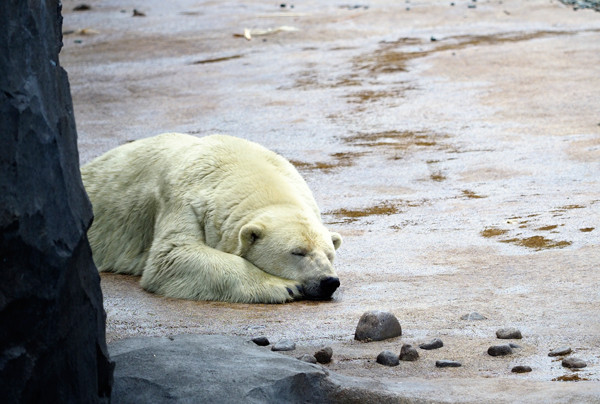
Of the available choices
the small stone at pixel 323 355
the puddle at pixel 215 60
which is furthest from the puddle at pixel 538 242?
the puddle at pixel 215 60

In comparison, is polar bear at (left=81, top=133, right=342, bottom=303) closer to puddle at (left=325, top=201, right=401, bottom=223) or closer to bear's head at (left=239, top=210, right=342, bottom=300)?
bear's head at (left=239, top=210, right=342, bottom=300)

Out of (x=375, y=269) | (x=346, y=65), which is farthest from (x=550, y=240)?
(x=346, y=65)

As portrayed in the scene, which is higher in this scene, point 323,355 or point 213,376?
point 213,376

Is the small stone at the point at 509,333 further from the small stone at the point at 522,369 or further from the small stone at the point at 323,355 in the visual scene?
the small stone at the point at 323,355

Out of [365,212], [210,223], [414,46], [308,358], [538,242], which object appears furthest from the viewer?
[414,46]

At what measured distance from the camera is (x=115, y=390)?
3.06 meters

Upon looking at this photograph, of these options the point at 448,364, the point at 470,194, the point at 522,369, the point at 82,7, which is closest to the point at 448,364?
the point at 448,364

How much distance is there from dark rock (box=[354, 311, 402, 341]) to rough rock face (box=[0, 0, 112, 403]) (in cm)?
168

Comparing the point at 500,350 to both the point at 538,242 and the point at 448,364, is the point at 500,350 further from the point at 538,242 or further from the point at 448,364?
the point at 538,242

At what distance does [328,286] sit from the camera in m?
5.04

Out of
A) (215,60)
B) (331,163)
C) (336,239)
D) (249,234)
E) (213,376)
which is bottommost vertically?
(331,163)

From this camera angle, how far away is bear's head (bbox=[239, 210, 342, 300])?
512 cm

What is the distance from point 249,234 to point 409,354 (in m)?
1.71

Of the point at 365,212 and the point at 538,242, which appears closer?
the point at 538,242
